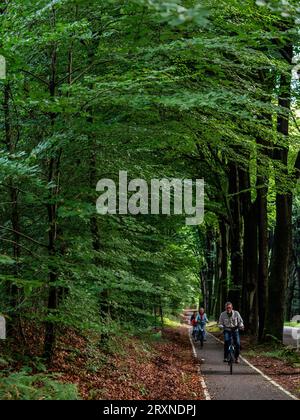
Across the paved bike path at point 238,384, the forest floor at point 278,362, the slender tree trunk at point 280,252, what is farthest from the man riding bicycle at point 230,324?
the slender tree trunk at point 280,252

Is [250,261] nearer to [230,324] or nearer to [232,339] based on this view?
[232,339]

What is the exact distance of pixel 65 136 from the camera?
9039 mm

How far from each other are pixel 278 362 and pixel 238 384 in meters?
4.72

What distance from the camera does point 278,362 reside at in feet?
55.7

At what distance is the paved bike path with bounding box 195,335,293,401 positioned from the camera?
1111 centimetres

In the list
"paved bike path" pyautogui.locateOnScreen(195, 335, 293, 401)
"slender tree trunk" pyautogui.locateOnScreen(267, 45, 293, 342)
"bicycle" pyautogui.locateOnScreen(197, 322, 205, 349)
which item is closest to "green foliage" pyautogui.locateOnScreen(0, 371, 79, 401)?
"paved bike path" pyautogui.locateOnScreen(195, 335, 293, 401)

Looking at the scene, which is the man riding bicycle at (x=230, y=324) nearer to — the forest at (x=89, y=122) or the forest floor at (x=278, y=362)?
the forest floor at (x=278, y=362)

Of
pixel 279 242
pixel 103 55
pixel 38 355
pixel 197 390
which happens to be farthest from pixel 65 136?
pixel 279 242

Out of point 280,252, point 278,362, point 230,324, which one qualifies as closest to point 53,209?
point 230,324

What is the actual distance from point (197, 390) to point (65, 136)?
6.91 m

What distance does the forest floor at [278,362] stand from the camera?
13.3 metres

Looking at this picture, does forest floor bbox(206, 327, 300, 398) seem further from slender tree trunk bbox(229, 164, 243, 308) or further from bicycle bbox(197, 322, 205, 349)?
slender tree trunk bbox(229, 164, 243, 308)

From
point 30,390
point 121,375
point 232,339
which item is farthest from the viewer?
point 232,339

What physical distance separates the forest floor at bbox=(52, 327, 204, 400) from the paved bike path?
40 cm
